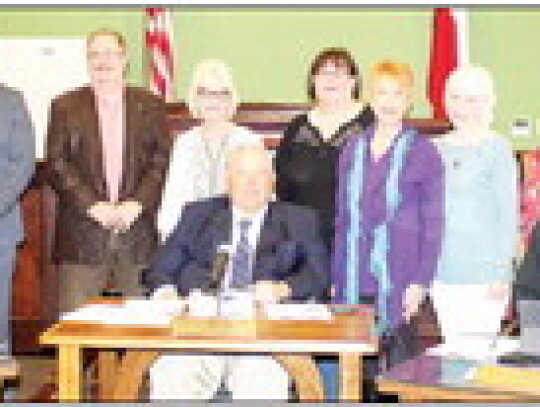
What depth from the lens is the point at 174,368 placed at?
12.0 feet

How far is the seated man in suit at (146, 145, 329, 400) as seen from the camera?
144 inches

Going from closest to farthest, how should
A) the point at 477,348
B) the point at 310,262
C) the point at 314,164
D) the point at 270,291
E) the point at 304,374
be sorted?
the point at 477,348, the point at 304,374, the point at 270,291, the point at 310,262, the point at 314,164

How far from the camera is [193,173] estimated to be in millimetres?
4117

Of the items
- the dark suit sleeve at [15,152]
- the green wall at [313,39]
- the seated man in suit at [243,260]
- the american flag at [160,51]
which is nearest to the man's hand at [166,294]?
the seated man in suit at [243,260]

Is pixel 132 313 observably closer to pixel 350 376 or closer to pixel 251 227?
pixel 251 227

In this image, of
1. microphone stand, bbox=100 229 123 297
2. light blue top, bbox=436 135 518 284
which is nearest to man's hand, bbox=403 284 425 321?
light blue top, bbox=436 135 518 284

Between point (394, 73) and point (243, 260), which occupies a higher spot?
point (394, 73)

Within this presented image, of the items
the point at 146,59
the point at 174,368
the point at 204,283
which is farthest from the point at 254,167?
the point at 146,59

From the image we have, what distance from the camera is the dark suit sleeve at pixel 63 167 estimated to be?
13.9 ft

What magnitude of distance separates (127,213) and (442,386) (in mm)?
1976

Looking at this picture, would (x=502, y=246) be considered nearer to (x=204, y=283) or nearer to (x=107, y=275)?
(x=204, y=283)

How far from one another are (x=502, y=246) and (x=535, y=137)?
3789 mm

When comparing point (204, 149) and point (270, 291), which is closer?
point (270, 291)

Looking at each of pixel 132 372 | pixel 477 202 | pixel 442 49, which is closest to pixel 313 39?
pixel 442 49
